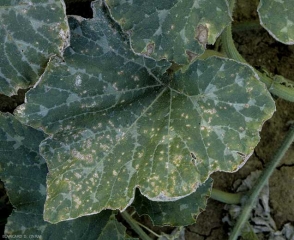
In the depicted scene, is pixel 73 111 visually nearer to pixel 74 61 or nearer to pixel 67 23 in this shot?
pixel 74 61

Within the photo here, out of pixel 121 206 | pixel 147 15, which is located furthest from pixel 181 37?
pixel 121 206

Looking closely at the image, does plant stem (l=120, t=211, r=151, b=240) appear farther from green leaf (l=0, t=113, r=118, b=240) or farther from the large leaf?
the large leaf

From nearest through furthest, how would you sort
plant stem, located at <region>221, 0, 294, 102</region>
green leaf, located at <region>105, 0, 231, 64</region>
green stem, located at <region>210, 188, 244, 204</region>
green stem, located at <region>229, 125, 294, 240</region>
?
green leaf, located at <region>105, 0, 231, 64</region> → plant stem, located at <region>221, 0, 294, 102</region> → green stem, located at <region>229, 125, 294, 240</region> → green stem, located at <region>210, 188, 244, 204</region>

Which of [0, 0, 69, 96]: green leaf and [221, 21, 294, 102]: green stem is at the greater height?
[0, 0, 69, 96]: green leaf

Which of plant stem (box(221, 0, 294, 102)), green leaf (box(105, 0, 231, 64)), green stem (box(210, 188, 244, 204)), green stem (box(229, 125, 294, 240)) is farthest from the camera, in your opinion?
green stem (box(210, 188, 244, 204))

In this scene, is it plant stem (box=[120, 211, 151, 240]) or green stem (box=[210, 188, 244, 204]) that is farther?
green stem (box=[210, 188, 244, 204])

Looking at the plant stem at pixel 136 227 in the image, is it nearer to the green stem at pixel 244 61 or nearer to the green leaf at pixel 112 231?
the green leaf at pixel 112 231

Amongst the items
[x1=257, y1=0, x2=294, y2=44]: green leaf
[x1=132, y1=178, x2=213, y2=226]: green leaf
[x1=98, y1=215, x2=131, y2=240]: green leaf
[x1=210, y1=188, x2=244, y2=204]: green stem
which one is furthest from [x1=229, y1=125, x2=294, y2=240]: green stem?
[x1=257, y1=0, x2=294, y2=44]: green leaf
